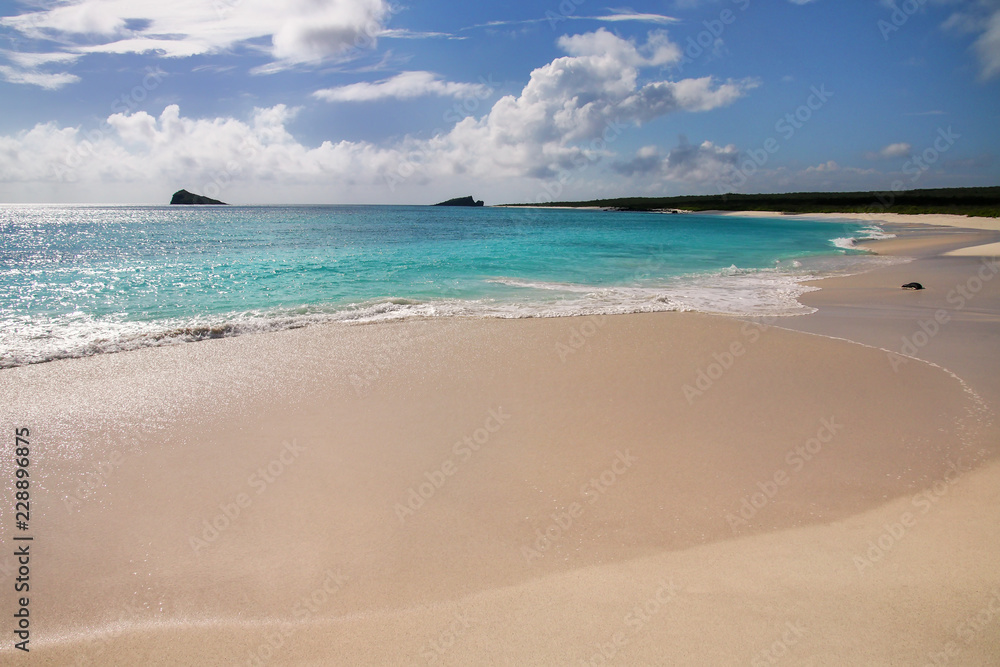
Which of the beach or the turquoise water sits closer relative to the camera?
the beach

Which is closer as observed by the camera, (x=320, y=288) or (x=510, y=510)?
(x=510, y=510)

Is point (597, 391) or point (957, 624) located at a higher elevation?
point (597, 391)

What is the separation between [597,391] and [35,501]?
228 inches

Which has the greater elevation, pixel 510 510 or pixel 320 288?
pixel 320 288

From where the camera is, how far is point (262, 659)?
272 centimetres

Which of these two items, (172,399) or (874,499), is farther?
(172,399)

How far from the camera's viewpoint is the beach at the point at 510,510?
2.81m

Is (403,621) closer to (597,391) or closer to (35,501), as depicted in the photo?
(35,501)

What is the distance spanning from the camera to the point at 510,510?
155 inches

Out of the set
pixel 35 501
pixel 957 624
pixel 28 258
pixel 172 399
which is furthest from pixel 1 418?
pixel 28 258

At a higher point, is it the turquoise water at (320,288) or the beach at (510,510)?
the turquoise water at (320,288)

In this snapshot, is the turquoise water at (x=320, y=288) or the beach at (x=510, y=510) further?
the turquoise water at (x=320, y=288)

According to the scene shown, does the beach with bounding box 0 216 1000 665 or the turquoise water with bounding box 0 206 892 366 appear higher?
the turquoise water with bounding box 0 206 892 366

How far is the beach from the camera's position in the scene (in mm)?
2814
